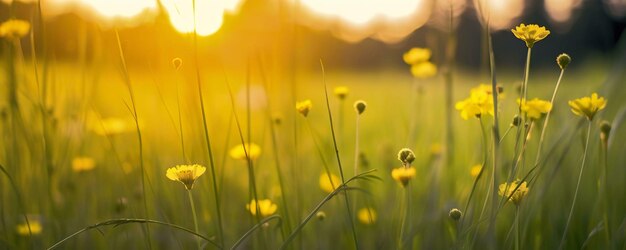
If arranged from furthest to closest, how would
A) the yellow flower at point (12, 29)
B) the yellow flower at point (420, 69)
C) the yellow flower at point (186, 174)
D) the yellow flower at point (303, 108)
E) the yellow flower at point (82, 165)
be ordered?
the yellow flower at point (420, 69) → the yellow flower at point (82, 165) → the yellow flower at point (12, 29) → the yellow flower at point (303, 108) → the yellow flower at point (186, 174)

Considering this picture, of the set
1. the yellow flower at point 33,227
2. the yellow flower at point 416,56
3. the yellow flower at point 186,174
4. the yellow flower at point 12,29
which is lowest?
the yellow flower at point 33,227

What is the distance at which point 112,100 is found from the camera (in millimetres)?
4418

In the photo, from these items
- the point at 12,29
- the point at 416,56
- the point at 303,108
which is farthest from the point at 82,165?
the point at 416,56

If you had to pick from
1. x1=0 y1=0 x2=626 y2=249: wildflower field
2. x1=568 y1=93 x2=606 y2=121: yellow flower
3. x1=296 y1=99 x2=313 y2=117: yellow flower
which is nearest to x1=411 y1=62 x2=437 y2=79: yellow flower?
x1=0 y1=0 x2=626 y2=249: wildflower field

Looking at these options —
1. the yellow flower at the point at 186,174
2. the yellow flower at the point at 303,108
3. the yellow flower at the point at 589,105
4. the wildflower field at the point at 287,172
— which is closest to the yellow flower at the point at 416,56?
the wildflower field at the point at 287,172

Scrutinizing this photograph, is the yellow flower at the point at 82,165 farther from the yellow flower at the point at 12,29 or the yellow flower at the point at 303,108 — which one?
the yellow flower at the point at 303,108

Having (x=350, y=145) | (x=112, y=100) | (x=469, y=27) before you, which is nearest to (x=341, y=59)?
(x=469, y=27)

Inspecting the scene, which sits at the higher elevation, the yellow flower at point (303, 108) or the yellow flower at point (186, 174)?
the yellow flower at point (303, 108)

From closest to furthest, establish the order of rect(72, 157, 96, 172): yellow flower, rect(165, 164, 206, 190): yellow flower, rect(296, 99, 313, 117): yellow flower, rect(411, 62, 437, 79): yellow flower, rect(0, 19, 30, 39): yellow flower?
rect(165, 164, 206, 190): yellow flower → rect(296, 99, 313, 117): yellow flower → rect(0, 19, 30, 39): yellow flower → rect(72, 157, 96, 172): yellow flower → rect(411, 62, 437, 79): yellow flower

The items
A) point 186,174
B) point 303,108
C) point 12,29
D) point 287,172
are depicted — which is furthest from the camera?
point 287,172

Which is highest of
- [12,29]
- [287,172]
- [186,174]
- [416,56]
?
[12,29]

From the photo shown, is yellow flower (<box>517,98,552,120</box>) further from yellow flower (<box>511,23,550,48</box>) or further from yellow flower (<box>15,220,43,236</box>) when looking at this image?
yellow flower (<box>15,220,43,236</box>)

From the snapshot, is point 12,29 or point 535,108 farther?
point 12,29

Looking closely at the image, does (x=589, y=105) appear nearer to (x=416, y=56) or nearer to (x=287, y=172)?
(x=416, y=56)
